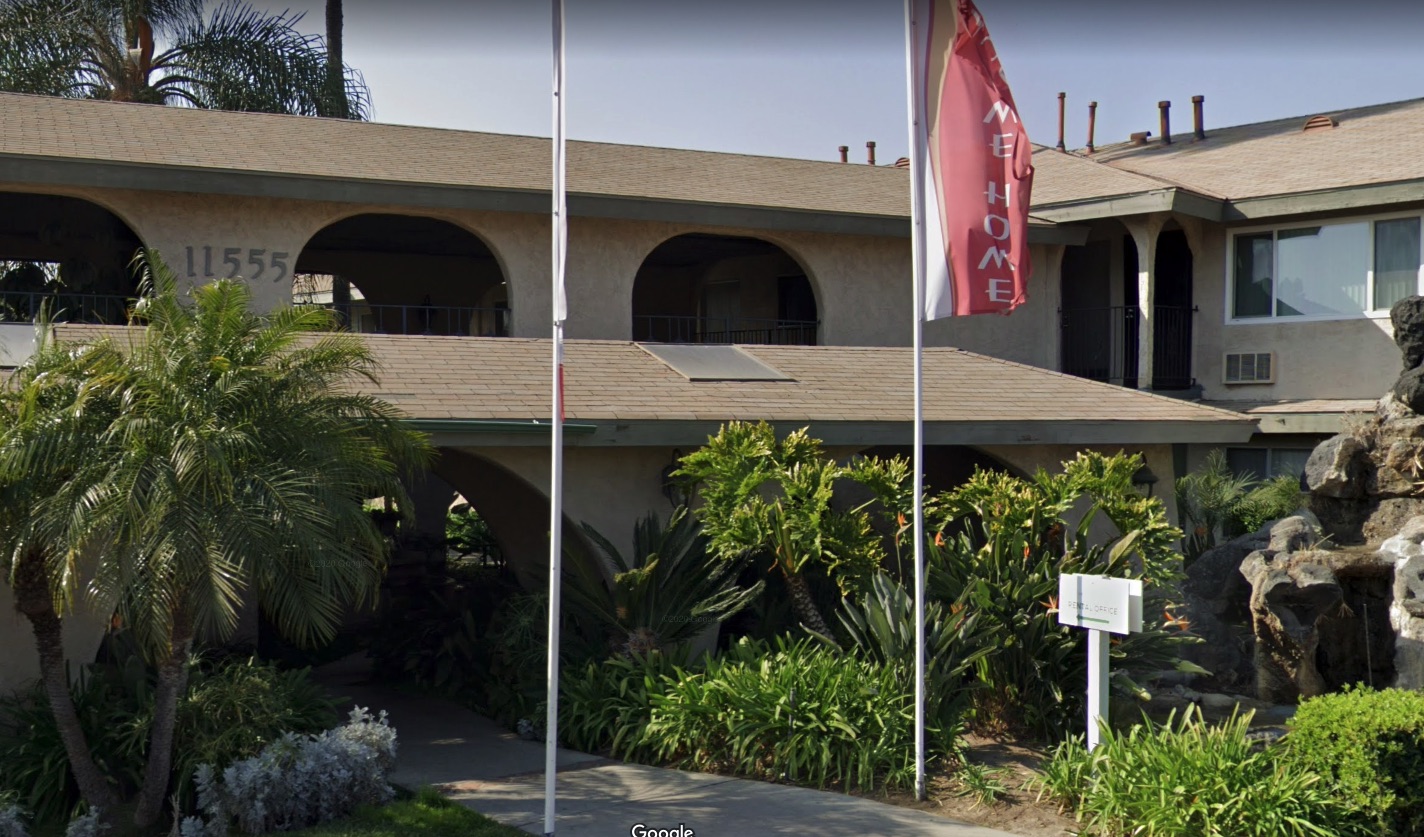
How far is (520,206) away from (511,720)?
6.17m

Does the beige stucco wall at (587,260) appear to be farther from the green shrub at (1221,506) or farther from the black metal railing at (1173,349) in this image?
the green shrub at (1221,506)

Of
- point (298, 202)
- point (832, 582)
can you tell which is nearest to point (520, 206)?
point (298, 202)

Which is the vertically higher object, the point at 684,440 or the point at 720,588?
the point at 684,440

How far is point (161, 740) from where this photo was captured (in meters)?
8.68

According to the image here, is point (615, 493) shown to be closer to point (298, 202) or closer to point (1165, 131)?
point (298, 202)

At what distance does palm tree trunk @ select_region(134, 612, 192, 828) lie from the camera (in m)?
8.62

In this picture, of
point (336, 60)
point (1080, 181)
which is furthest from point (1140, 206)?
point (336, 60)

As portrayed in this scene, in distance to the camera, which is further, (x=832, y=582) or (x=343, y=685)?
(x=343, y=685)

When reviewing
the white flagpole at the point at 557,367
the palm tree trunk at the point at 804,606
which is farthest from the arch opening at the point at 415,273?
the white flagpole at the point at 557,367

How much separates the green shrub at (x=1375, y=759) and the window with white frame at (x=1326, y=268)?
10752 mm

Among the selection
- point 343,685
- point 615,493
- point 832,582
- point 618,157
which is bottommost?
point 343,685

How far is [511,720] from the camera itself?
11.9m

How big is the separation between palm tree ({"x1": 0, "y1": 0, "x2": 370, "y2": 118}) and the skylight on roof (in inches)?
519

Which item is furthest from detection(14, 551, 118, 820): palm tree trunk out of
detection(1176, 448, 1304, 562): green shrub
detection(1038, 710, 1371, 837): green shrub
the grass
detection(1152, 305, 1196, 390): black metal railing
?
detection(1152, 305, 1196, 390): black metal railing
